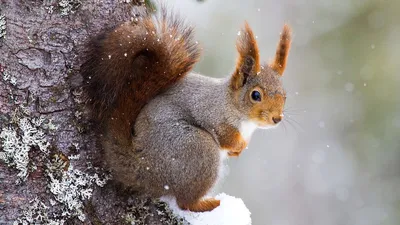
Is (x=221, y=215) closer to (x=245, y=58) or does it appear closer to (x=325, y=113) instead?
(x=245, y=58)

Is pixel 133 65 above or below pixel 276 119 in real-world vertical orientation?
above

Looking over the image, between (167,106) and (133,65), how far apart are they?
18 centimetres

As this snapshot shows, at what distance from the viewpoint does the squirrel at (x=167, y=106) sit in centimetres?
158

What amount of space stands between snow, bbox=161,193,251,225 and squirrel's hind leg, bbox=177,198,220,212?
12 millimetres

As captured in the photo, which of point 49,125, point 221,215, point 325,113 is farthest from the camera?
point 325,113

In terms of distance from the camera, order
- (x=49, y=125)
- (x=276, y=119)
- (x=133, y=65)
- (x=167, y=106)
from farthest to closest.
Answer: (x=276, y=119), (x=167, y=106), (x=133, y=65), (x=49, y=125)

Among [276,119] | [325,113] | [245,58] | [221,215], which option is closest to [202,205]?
[221,215]

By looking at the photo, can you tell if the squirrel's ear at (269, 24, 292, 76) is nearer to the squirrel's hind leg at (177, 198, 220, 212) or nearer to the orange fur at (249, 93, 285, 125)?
the orange fur at (249, 93, 285, 125)

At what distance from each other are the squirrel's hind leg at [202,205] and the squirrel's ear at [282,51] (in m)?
0.51

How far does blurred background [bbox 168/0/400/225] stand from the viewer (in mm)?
5344

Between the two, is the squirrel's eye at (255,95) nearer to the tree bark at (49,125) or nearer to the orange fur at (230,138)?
the orange fur at (230,138)

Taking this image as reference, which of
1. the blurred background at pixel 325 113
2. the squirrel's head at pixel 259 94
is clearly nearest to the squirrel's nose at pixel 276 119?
Answer: the squirrel's head at pixel 259 94

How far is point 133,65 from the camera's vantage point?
5.39 ft

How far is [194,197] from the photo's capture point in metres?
1.76
